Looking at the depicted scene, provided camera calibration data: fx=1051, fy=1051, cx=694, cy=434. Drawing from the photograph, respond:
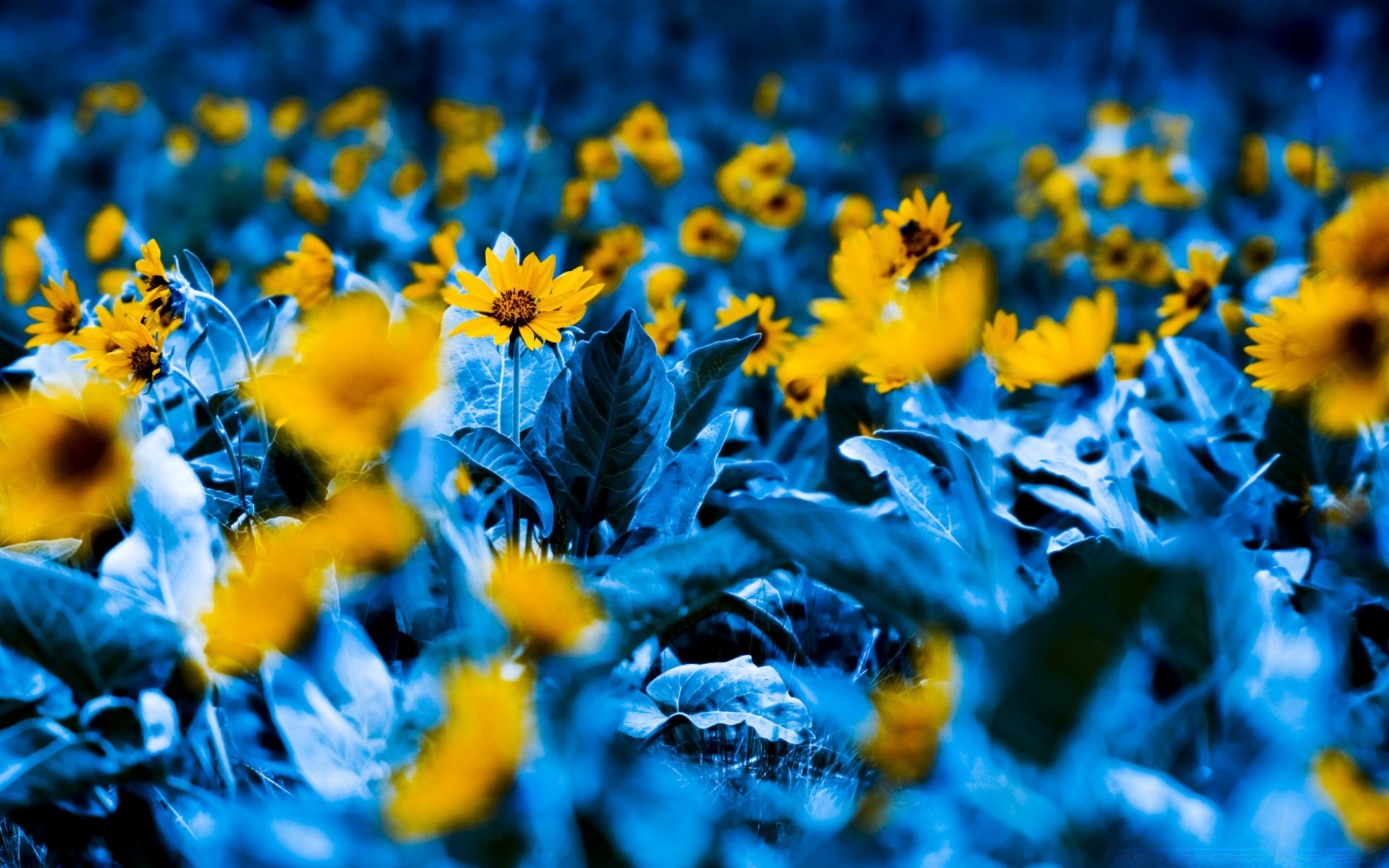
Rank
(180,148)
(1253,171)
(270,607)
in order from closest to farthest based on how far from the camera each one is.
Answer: (270,607)
(1253,171)
(180,148)

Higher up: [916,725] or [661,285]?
[916,725]

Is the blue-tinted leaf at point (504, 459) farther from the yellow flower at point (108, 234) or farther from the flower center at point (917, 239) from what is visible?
the yellow flower at point (108, 234)

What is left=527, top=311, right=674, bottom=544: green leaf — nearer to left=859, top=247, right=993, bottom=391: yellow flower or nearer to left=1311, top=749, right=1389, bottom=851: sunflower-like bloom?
left=859, top=247, right=993, bottom=391: yellow flower

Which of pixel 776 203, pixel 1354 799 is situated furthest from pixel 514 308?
pixel 776 203

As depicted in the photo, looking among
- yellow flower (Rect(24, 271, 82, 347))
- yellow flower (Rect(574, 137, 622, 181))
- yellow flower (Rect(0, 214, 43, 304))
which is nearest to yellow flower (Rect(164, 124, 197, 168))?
yellow flower (Rect(574, 137, 622, 181))

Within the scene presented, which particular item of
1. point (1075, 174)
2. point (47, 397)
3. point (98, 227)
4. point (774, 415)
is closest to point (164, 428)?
point (47, 397)

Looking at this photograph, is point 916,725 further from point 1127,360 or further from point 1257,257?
point 1257,257

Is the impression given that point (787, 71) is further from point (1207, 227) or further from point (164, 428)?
point (164, 428)
